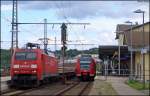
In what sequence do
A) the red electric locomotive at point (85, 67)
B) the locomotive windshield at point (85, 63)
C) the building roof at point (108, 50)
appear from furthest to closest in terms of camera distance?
the building roof at point (108, 50) < the locomotive windshield at point (85, 63) < the red electric locomotive at point (85, 67)

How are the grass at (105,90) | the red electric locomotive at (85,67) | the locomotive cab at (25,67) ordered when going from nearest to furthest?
the grass at (105,90), the locomotive cab at (25,67), the red electric locomotive at (85,67)

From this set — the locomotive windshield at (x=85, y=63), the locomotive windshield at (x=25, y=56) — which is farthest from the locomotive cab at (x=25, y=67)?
the locomotive windshield at (x=85, y=63)

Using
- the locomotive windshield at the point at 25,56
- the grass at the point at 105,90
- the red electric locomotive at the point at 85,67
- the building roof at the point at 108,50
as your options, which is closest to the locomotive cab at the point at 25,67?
the locomotive windshield at the point at 25,56

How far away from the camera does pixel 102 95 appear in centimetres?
3156

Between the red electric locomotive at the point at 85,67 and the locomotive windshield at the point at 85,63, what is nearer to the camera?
the red electric locomotive at the point at 85,67

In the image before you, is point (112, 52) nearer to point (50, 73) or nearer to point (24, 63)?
point (50, 73)

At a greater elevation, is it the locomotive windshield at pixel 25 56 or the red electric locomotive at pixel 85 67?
the locomotive windshield at pixel 25 56

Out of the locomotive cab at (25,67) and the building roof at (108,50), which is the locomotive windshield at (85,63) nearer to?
the building roof at (108,50)

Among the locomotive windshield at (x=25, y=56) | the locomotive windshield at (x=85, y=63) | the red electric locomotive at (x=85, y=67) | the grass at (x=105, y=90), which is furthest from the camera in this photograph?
the locomotive windshield at (x=85, y=63)

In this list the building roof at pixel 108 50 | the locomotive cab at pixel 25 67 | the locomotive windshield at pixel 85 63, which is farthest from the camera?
the building roof at pixel 108 50

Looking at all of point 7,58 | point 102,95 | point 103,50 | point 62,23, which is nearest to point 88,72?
point 103,50

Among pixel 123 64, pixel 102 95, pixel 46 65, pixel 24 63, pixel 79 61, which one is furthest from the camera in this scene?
pixel 123 64

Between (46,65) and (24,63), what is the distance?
4.27m

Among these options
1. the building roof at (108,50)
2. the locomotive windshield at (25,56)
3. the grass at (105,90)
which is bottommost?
the grass at (105,90)
